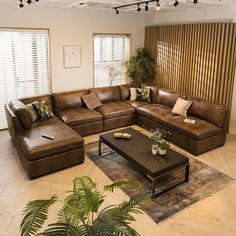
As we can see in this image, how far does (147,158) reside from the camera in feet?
11.8

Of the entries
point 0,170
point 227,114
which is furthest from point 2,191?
point 227,114

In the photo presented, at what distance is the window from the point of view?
6.70 meters

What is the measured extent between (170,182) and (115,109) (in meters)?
2.49

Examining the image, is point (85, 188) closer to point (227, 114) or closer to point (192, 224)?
point (192, 224)

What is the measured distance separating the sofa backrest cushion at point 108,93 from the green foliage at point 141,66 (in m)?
0.87

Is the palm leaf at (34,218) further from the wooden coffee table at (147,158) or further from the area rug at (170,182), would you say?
the wooden coffee table at (147,158)

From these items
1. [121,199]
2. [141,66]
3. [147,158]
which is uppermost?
[141,66]

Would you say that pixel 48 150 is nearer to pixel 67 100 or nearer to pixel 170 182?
pixel 170 182

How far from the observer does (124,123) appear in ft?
19.3

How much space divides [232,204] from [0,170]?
136 inches

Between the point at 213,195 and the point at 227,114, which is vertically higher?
the point at 227,114

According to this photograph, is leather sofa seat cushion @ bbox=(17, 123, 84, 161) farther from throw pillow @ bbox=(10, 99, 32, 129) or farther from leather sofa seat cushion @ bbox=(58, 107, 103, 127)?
leather sofa seat cushion @ bbox=(58, 107, 103, 127)

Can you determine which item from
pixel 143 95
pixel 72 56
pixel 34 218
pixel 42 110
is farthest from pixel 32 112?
pixel 34 218

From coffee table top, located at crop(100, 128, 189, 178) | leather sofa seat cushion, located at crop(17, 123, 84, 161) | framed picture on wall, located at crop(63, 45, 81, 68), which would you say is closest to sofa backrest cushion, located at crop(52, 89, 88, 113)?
framed picture on wall, located at crop(63, 45, 81, 68)
